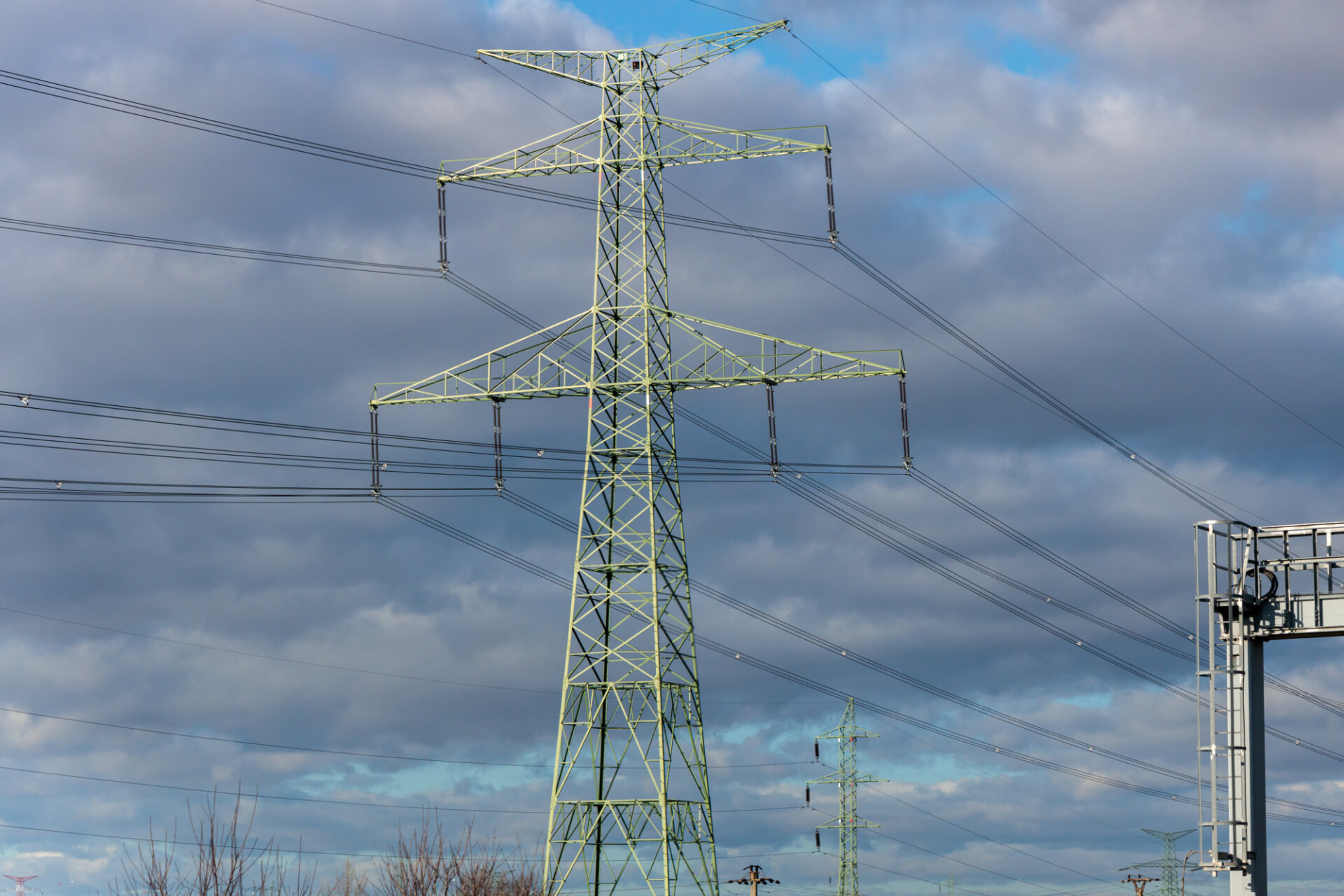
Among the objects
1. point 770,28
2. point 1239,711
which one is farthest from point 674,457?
point 1239,711

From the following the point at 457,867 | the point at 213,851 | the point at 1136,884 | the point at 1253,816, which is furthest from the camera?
the point at 1136,884

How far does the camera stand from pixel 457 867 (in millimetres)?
63219

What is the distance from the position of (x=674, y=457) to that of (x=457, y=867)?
2042 cm

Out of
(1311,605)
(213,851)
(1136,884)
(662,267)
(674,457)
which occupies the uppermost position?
(662,267)

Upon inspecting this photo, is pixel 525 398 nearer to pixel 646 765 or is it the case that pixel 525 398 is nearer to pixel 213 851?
pixel 646 765

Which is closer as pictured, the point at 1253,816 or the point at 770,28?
the point at 1253,816

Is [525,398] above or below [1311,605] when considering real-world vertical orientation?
above

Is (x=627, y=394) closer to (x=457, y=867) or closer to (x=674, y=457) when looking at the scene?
(x=674, y=457)

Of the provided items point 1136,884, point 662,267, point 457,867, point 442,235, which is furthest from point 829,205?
point 1136,884

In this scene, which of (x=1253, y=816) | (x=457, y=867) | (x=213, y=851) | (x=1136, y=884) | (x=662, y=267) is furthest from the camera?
(x=1136, y=884)

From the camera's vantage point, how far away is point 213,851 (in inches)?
2039

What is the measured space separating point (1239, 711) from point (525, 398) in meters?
23.7

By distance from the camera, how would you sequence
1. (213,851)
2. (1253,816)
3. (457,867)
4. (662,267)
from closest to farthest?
1. (1253,816)
2. (213,851)
3. (662,267)
4. (457,867)

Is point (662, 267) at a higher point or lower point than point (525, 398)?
higher
